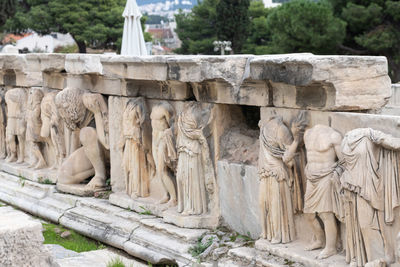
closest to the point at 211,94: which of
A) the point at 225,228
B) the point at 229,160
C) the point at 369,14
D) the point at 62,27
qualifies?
the point at 229,160

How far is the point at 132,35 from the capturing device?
43.7ft

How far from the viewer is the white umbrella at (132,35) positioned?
42.8 feet

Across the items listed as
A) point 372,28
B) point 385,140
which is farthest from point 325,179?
point 372,28

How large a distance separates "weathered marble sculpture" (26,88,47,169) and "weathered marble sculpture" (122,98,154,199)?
244 centimetres

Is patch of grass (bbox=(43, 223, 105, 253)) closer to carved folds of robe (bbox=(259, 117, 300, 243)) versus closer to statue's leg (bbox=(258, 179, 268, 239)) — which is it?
statue's leg (bbox=(258, 179, 268, 239))

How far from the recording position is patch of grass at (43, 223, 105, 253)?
7328mm

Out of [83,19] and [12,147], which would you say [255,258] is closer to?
[12,147]

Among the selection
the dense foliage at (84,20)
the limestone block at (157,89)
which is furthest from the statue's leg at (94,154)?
the dense foliage at (84,20)

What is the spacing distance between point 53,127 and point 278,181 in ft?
14.2

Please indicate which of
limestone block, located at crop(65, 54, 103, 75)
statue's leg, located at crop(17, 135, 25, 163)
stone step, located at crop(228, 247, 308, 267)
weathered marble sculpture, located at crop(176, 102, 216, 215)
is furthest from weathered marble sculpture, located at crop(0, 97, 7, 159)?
stone step, located at crop(228, 247, 308, 267)

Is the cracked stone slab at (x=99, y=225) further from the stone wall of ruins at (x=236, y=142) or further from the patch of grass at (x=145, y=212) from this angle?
the stone wall of ruins at (x=236, y=142)

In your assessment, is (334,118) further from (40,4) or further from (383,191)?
(40,4)

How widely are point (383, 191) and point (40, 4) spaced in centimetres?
3385

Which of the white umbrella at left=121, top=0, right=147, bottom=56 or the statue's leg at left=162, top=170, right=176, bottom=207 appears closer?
the statue's leg at left=162, top=170, right=176, bottom=207
